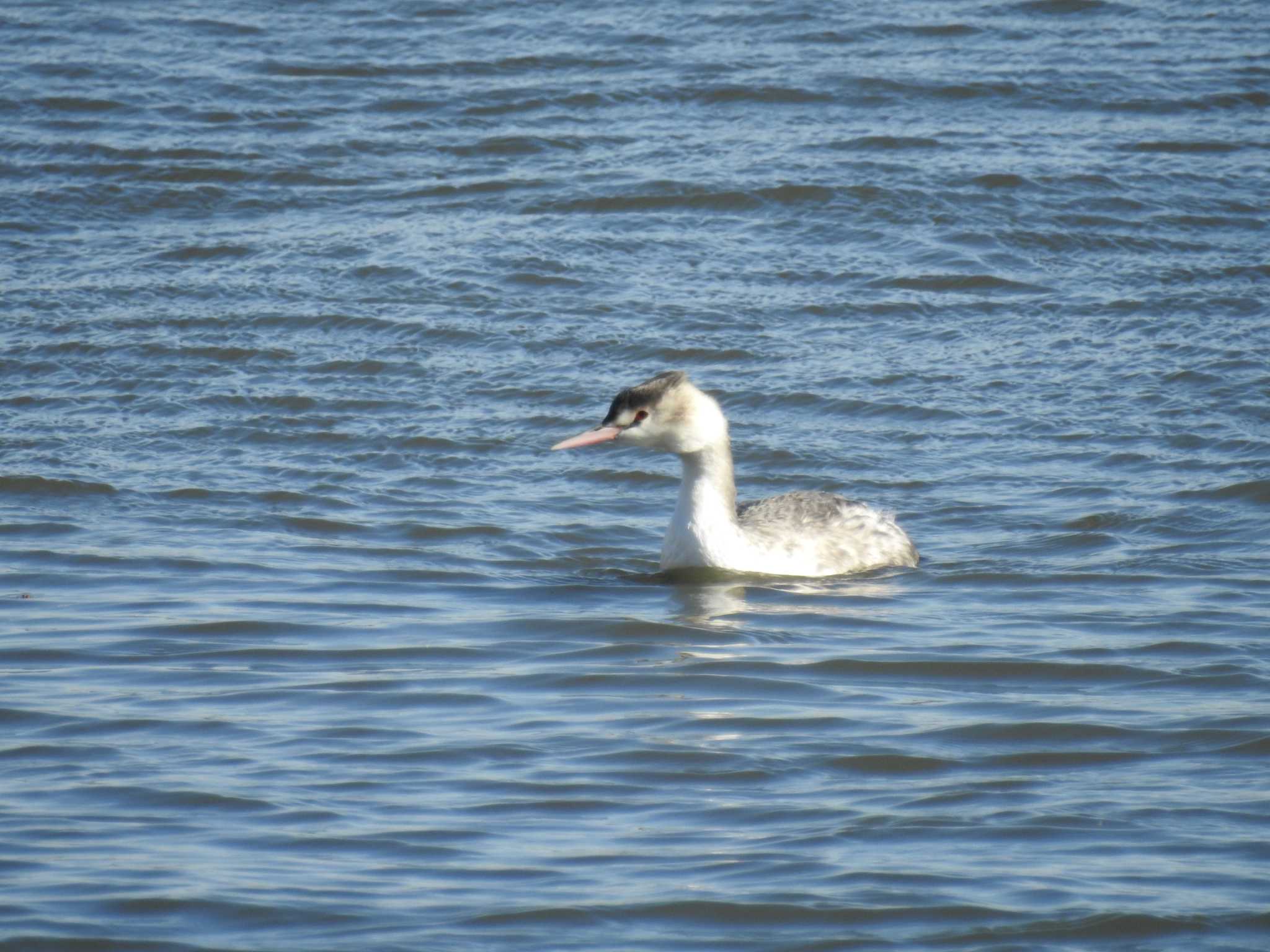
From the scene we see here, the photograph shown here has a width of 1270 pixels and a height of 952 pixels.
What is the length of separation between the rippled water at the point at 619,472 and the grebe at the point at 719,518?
166 millimetres

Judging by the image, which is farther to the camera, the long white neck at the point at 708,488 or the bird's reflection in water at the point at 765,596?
the long white neck at the point at 708,488

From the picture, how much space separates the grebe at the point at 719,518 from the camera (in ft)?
32.7

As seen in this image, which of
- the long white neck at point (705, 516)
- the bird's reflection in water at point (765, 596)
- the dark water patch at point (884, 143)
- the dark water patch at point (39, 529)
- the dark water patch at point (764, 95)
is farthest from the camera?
the dark water patch at point (764, 95)

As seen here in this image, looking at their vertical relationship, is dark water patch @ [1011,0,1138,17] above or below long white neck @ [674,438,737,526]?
above

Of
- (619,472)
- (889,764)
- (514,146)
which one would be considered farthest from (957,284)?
(889,764)

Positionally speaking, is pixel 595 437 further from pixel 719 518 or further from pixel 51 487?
pixel 51 487

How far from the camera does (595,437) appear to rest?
32.5 feet

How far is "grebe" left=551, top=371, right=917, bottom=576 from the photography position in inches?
392

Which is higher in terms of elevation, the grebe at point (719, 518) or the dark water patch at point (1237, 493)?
the grebe at point (719, 518)

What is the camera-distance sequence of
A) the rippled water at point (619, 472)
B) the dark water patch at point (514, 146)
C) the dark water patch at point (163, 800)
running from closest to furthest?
the rippled water at point (619, 472)
the dark water patch at point (163, 800)
the dark water patch at point (514, 146)

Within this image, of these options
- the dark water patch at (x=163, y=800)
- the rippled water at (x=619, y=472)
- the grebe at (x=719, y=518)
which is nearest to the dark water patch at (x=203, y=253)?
the rippled water at (x=619, y=472)

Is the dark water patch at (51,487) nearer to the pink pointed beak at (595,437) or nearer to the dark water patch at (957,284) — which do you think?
the pink pointed beak at (595,437)

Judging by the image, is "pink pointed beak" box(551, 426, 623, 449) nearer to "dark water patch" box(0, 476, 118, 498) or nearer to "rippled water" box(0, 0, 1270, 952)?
"rippled water" box(0, 0, 1270, 952)

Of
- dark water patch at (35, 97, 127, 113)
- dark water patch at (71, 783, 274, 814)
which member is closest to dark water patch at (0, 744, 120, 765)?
dark water patch at (71, 783, 274, 814)
